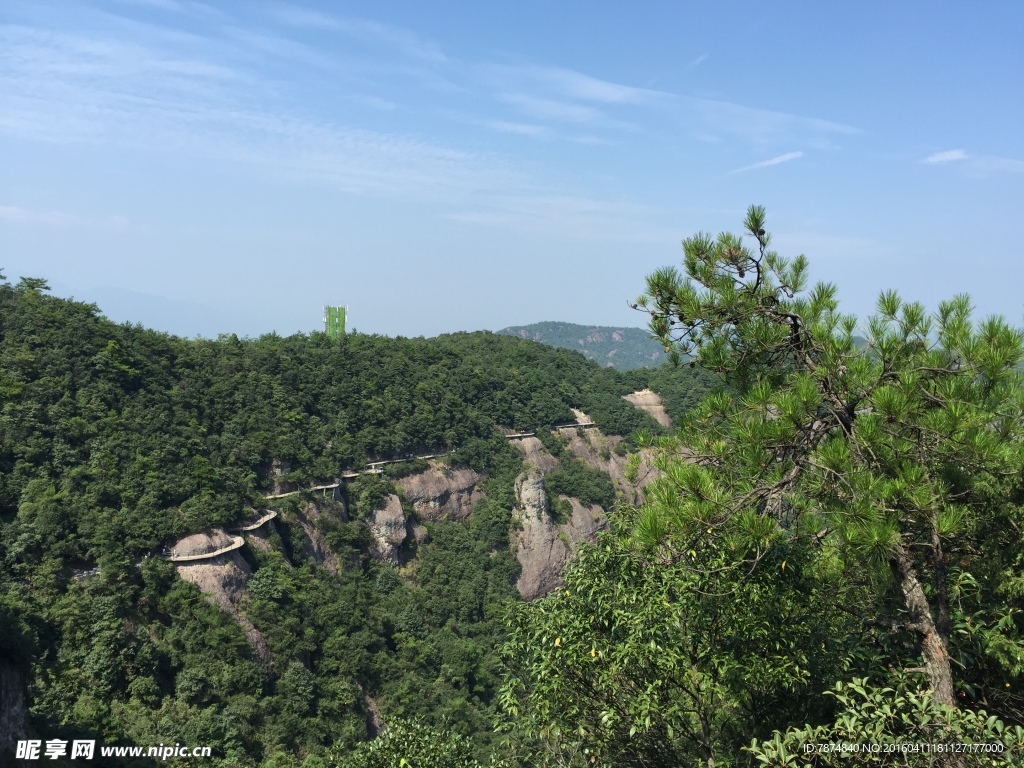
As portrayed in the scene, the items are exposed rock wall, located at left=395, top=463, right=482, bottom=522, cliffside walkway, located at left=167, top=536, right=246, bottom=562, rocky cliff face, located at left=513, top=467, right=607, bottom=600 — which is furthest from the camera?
rocky cliff face, located at left=513, top=467, right=607, bottom=600

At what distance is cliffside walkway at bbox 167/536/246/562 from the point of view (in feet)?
76.5

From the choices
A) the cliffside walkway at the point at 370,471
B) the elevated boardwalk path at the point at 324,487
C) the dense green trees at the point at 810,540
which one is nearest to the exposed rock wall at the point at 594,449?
the elevated boardwalk path at the point at 324,487

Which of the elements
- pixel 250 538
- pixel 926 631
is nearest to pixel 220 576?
pixel 250 538

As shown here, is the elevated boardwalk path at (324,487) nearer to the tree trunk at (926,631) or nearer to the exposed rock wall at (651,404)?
the exposed rock wall at (651,404)

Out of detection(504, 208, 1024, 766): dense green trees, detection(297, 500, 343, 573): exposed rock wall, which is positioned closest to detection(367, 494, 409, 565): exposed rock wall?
detection(297, 500, 343, 573): exposed rock wall

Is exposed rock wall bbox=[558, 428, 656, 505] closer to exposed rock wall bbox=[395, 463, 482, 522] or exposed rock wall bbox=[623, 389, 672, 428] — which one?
exposed rock wall bbox=[623, 389, 672, 428]

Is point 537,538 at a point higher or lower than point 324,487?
lower

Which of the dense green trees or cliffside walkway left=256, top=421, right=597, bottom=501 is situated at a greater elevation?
the dense green trees

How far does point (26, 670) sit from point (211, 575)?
7.50 meters

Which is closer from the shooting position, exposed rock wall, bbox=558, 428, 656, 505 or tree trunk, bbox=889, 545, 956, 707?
tree trunk, bbox=889, 545, 956, 707

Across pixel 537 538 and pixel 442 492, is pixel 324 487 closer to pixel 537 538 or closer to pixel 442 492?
pixel 442 492

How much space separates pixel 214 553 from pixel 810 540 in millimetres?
23103

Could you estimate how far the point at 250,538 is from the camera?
26.9 m

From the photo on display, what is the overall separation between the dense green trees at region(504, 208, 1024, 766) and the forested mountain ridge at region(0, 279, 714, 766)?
18.6 feet
